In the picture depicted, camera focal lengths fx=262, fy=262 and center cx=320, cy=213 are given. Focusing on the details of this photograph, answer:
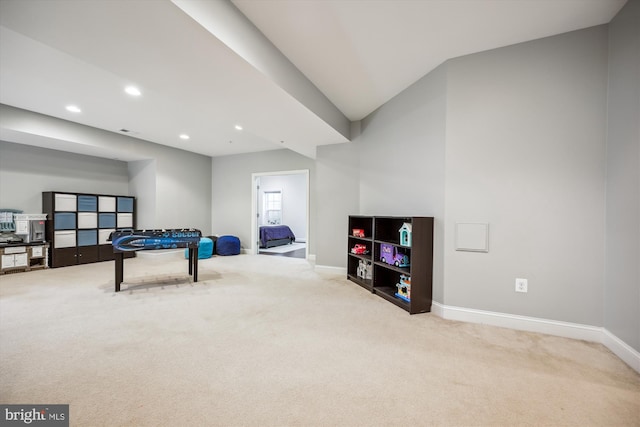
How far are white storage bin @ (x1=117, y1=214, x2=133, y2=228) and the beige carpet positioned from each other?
10.0 feet

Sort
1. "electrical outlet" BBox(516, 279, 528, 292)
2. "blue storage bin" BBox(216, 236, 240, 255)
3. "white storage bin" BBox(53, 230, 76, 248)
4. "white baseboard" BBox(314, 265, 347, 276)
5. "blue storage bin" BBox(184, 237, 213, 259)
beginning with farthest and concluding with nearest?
"blue storage bin" BBox(216, 236, 240, 255), "blue storage bin" BBox(184, 237, 213, 259), "white storage bin" BBox(53, 230, 76, 248), "white baseboard" BBox(314, 265, 347, 276), "electrical outlet" BBox(516, 279, 528, 292)

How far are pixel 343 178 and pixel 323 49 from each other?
2.29 metres

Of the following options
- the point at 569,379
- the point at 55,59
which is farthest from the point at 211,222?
the point at 569,379

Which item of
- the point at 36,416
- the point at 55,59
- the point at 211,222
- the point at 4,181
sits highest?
the point at 55,59

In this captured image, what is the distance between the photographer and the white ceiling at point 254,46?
171cm

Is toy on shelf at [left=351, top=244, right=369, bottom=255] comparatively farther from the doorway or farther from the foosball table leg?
the doorway

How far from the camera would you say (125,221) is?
6.05 meters

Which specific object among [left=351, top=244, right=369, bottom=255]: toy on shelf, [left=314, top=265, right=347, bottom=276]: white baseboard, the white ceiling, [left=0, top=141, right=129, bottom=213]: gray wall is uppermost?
the white ceiling

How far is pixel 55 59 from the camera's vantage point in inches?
101

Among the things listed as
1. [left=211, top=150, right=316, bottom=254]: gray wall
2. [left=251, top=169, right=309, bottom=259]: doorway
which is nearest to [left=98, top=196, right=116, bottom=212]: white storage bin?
[left=211, top=150, right=316, bottom=254]: gray wall

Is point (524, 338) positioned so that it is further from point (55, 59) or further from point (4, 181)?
point (4, 181)

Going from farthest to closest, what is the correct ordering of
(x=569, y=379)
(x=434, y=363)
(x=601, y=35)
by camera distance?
(x=601, y=35) → (x=434, y=363) → (x=569, y=379)

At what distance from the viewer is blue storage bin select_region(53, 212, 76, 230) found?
4902 millimetres

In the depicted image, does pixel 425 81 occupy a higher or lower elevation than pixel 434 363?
higher
